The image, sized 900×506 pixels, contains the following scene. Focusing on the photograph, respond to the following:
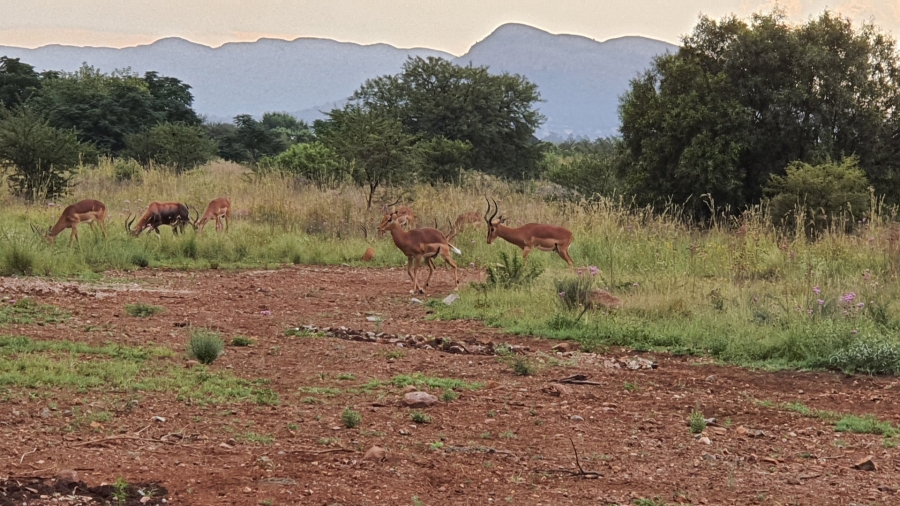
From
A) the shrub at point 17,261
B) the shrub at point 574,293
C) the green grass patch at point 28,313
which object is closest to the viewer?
the green grass patch at point 28,313

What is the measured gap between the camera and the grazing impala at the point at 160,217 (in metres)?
15.9

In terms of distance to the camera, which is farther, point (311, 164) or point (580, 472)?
point (311, 164)

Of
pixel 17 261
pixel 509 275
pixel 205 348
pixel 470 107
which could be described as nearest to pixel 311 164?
pixel 470 107

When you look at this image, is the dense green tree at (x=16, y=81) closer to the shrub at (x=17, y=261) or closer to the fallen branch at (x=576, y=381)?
the shrub at (x=17, y=261)

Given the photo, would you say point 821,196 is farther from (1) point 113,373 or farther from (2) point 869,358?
(1) point 113,373

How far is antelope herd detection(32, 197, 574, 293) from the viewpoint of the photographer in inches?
475

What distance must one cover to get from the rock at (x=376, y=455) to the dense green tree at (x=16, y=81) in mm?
39204

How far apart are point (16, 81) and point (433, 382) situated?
40.7 meters

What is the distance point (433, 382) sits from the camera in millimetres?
6516

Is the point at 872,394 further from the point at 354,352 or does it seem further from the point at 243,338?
the point at 243,338

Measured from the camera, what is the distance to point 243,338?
784 cm

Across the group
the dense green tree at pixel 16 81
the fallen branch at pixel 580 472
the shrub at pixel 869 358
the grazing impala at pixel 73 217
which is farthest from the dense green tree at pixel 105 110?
the fallen branch at pixel 580 472

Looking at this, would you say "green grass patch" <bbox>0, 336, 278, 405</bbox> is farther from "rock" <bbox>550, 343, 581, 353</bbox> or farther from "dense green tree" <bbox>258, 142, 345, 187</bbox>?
"dense green tree" <bbox>258, 142, 345, 187</bbox>

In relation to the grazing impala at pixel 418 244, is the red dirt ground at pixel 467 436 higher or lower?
lower
